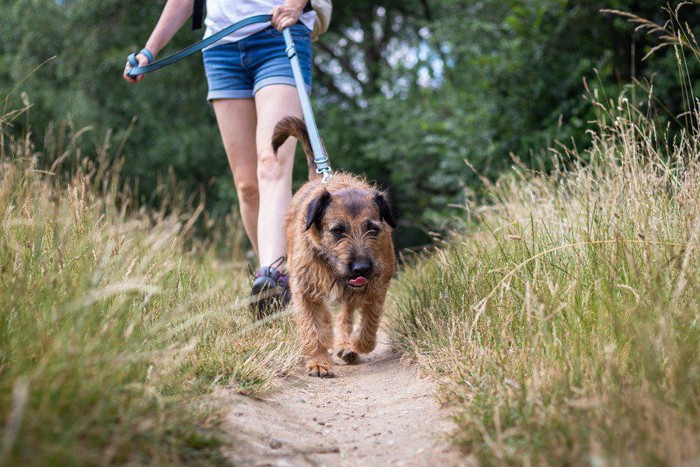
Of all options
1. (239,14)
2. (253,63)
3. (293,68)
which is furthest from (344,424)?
(239,14)

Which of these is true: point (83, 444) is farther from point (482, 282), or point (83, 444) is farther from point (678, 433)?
point (482, 282)

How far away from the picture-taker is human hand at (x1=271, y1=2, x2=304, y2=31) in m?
4.59

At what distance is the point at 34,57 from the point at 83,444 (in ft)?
50.9

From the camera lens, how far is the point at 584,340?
279 cm

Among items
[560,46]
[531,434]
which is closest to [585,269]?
[531,434]

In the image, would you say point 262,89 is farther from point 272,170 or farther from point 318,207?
point 318,207

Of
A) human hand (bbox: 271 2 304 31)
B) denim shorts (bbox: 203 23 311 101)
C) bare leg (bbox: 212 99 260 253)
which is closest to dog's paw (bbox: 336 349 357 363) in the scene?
bare leg (bbox: 212 99 260 253)

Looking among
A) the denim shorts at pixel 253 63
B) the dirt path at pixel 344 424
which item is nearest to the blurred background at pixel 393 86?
the denim shorts at pixel 253 63

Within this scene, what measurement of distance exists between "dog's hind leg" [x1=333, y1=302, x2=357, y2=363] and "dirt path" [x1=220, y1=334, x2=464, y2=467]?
71cm

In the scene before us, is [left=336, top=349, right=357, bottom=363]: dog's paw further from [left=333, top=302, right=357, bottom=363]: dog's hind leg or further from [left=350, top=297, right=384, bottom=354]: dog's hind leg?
[left=350, top=297, right=384, bottom=354]: dog's hind leg

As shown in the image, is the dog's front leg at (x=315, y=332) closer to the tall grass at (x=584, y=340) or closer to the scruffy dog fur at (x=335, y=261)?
the scruffy dog fur at (x=335, y=261)

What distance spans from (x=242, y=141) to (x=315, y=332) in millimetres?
1646

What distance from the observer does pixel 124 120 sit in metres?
16.5

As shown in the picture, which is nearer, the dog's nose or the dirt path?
the dirt path
